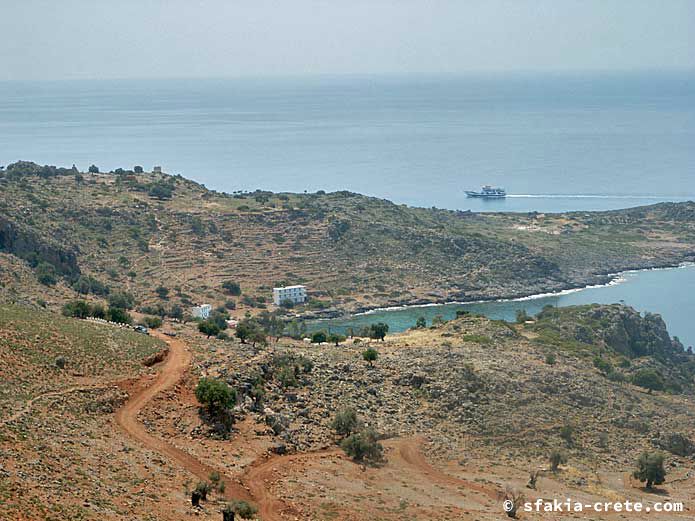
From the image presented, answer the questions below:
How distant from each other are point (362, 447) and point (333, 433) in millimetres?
2102

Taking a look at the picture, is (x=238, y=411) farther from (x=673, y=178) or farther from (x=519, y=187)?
(x=673, y=178)

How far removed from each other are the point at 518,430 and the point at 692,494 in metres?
6.53

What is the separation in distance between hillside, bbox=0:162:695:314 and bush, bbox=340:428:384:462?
4037 centimetres

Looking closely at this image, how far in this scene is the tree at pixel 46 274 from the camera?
58500 millimetres

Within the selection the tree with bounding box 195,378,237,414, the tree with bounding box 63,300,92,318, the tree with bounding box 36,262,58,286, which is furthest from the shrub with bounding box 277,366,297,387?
the tree with bounding box 36,262,58,286

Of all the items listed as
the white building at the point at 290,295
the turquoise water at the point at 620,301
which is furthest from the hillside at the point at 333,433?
the white building at the point at 290,295

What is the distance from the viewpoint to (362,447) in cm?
2962

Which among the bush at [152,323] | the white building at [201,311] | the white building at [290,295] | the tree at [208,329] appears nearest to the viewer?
the bush at [152,323]

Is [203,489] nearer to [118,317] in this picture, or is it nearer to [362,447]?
[362,447]

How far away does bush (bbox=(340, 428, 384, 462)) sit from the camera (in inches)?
1169

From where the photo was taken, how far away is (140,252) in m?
81.4

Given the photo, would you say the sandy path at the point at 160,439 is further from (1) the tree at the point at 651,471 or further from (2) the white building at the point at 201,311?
(2) the white building at the point at 201,311

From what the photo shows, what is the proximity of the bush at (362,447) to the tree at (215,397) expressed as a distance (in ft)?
13.8

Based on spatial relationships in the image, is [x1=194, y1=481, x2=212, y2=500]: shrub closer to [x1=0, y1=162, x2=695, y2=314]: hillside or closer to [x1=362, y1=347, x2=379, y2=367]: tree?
[x1=362, y1=347, x2=379, y2=367]: tree
